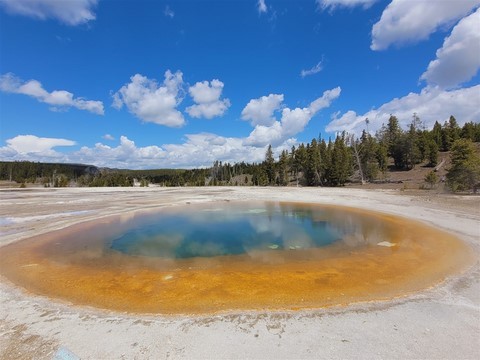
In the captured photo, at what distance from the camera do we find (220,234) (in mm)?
14914

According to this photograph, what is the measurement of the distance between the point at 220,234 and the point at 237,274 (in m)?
6.45

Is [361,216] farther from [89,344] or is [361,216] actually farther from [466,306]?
[89,344]

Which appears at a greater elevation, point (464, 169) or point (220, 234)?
point (464, 169)

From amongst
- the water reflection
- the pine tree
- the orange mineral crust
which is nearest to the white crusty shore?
the orange mineral crust

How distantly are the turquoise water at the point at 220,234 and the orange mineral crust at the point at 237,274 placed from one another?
2.86 ft

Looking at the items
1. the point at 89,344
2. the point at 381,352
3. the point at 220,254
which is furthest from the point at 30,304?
the point at 381,352

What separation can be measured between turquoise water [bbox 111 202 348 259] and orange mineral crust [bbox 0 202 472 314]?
34.3 inches

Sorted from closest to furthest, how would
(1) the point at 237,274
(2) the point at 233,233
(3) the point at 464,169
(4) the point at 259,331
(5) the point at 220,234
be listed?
(4) the point at 259,331 → (1) the point at 237,274 → (5) the point at 220,234 → (2) the point at 233,233 → (3) the point at 464,169

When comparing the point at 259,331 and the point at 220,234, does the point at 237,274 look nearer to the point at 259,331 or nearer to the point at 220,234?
the point at 259,331

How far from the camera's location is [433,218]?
55.1 ft

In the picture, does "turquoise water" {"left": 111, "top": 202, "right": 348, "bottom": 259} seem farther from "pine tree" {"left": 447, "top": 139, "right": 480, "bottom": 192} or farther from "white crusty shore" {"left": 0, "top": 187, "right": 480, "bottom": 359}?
"pine tree" {"left": 447, "top": 139, "right": 480, "bottom": 192}

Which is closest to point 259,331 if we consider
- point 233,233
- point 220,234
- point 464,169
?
point 220,234

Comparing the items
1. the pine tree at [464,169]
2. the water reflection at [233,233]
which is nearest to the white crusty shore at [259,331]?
the water reflection at [233,233]

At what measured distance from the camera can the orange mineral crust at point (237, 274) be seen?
6.50m
